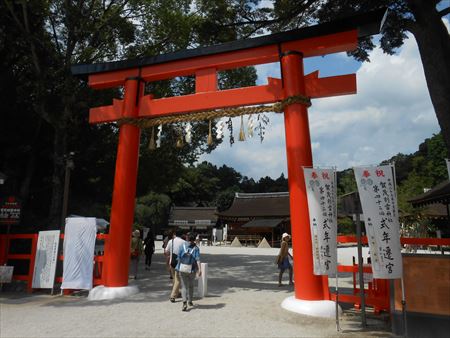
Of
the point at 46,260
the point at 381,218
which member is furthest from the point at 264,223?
the point at 381,218

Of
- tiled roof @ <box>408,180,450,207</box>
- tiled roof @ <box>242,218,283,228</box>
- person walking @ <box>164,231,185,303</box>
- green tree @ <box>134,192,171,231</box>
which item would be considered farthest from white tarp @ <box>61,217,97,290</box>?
green tree @ <box>134,192,171,231</box>

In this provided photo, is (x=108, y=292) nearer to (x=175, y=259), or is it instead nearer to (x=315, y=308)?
(x=175, y=259)

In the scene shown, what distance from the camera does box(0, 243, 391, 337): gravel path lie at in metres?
5.19

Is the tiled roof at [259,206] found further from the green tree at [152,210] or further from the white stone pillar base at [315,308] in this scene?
the white stone pillar base at [315,308]

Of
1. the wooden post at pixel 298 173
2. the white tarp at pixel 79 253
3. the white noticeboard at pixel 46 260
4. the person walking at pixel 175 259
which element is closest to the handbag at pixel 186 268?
the person walking at pixel 175 259

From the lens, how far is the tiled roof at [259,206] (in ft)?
112

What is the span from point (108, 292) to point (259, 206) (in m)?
29.4

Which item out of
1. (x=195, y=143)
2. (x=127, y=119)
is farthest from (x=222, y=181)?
(x=127, y=119)

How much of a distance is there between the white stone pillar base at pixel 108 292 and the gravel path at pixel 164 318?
0.72ft

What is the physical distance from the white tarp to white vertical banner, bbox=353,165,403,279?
20.0 feet

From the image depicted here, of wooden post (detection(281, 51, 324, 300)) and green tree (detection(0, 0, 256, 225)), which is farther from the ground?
green tree (detection(0, 0, 256, 225))

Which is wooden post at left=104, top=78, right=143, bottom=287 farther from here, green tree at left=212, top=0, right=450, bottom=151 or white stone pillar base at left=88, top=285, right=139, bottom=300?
Result: green tree at left=212, top=0, right=450, bottom=151

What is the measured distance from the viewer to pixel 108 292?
25.0ft

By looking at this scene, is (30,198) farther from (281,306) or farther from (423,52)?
(423,52)
